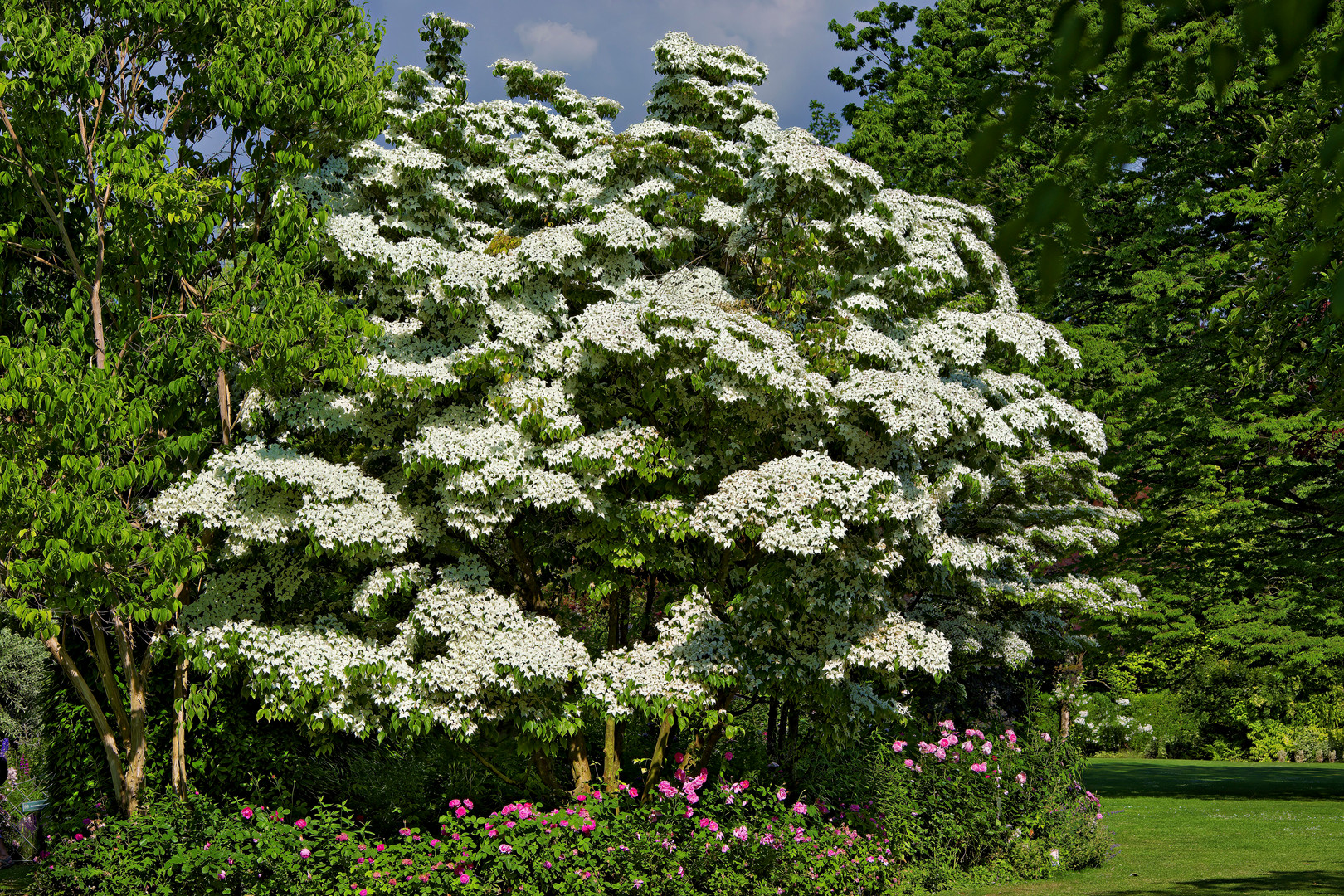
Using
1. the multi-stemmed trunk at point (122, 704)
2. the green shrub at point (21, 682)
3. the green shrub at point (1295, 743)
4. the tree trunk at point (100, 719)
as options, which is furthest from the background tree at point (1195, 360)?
the green shrub at point (21, 682)

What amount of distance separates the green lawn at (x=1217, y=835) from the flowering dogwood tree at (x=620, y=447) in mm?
2750

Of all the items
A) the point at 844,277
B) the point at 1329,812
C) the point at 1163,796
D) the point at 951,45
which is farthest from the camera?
the point at 951,45

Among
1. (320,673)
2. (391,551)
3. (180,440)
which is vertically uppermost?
(180,440)

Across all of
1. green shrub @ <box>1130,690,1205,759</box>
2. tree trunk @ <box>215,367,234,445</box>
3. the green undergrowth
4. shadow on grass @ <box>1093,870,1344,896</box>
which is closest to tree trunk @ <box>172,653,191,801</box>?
the green undergrowth

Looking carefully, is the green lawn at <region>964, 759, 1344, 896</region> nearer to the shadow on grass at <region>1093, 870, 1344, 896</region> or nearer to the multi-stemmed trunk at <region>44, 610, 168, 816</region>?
the shadow on grass at <region>1093, 870, 1344, 896</region>

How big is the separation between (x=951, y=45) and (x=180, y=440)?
21773mm

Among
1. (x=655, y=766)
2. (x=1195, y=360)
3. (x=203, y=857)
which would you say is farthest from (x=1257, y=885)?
(x=203, y=857)

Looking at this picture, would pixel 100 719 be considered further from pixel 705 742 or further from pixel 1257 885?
pixel 1257 885

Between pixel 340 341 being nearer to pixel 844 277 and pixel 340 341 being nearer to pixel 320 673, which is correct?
pixel 320 673

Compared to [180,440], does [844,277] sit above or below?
above

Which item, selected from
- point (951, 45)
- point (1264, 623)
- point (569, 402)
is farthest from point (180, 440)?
point (951, 45)

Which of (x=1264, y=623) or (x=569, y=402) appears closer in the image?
(x=569, y=402)

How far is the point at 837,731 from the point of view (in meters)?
10.6

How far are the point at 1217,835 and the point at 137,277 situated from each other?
15095 millimetres
